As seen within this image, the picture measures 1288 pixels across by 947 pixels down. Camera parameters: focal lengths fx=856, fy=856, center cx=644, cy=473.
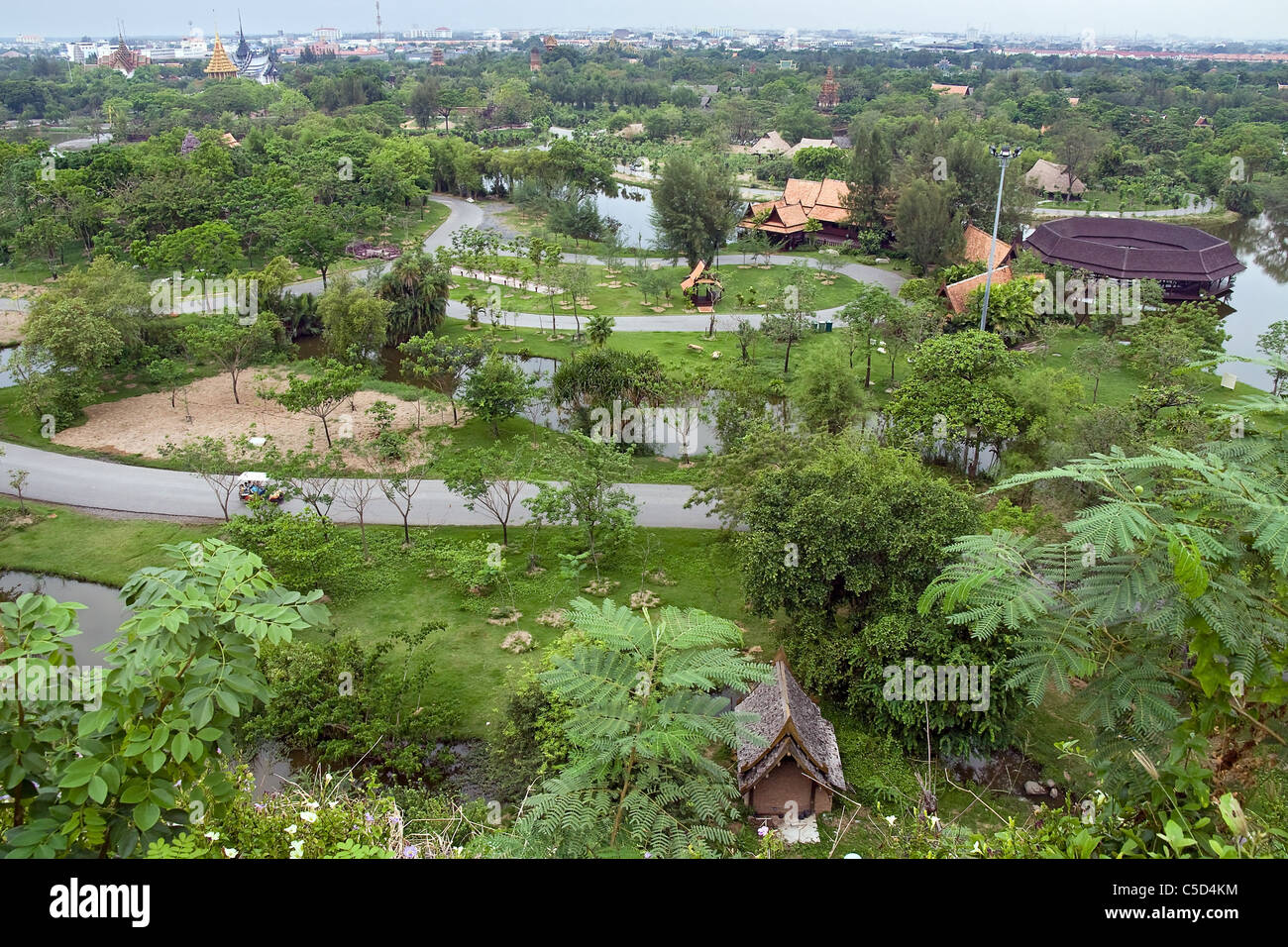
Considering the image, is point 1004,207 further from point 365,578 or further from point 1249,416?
point 1249,416

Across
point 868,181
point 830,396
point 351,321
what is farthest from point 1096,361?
point 351,321

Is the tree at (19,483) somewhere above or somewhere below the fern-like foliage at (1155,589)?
below

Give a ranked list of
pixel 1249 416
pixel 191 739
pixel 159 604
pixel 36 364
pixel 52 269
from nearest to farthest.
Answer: pixel 191 739, pixel 159 604, pixel 1249 416, pixel 36 364, pixel 52 269

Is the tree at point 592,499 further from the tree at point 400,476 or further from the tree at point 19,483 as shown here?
the tree at point 19,483

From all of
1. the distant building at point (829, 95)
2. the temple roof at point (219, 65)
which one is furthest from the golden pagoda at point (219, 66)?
the distant building at point (829, 95)

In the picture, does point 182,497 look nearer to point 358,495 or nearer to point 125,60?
point 358,495

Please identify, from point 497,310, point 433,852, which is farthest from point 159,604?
point 497,310

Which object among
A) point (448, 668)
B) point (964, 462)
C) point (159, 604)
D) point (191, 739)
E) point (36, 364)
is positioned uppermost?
point (159, 604)
